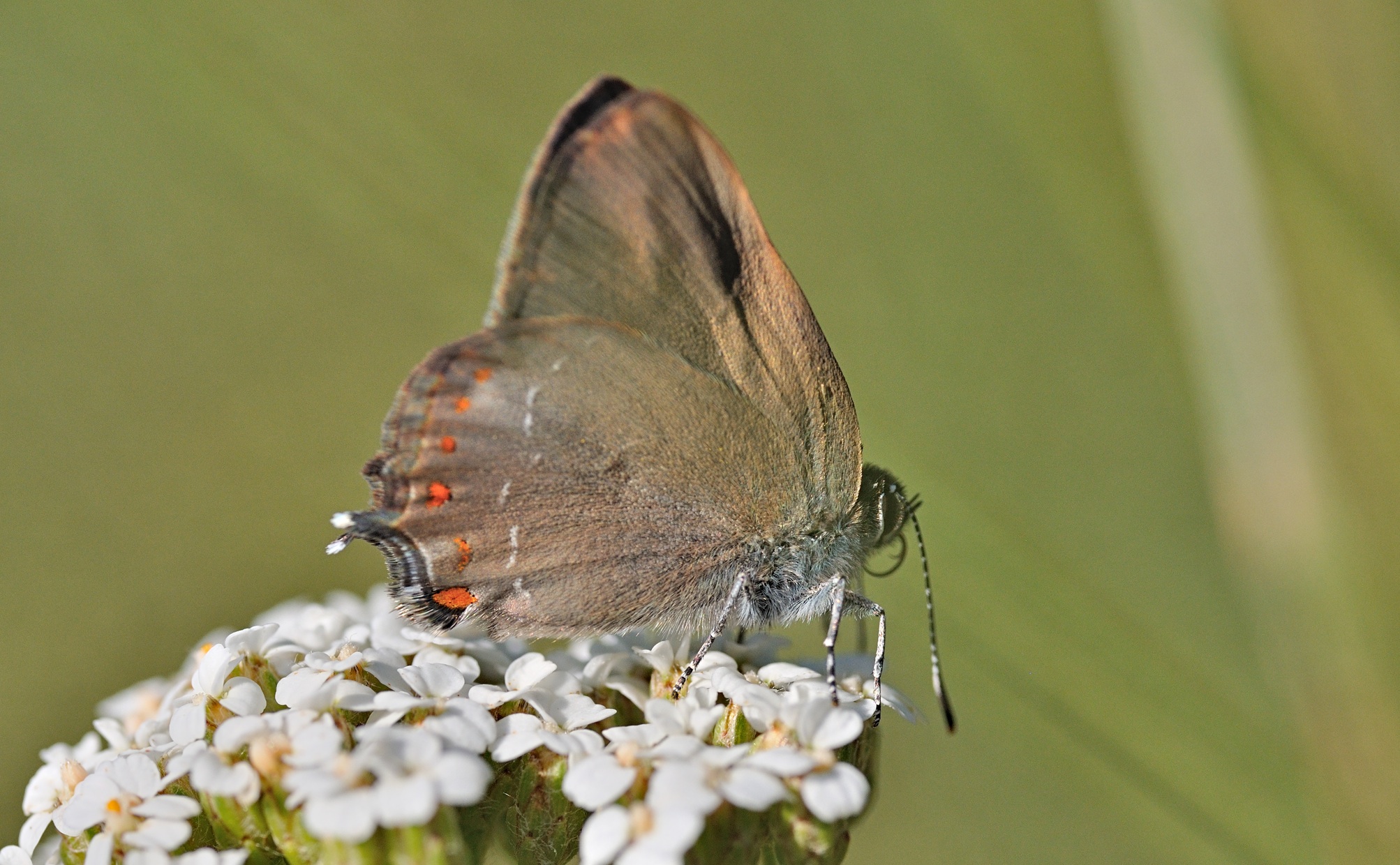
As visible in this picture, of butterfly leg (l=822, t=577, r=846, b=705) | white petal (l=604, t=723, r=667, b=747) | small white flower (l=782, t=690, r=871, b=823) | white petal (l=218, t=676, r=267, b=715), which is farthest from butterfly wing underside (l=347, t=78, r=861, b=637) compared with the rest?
small white flower (l=782, t=690, r=871, b=823)

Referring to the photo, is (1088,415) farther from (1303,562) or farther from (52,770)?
(52,770)

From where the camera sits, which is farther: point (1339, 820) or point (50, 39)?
point (50, 39)

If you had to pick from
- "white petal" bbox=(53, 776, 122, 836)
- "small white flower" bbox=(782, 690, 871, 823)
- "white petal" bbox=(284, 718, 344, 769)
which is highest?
"white petal" bbox=(284, 718, 344, 769)

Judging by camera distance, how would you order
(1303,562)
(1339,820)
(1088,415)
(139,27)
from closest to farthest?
1. (1339,820)
2. (1303,562)
3. (139,27)
4. (1088,415)

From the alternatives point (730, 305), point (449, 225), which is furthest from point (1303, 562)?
point (449, 225)

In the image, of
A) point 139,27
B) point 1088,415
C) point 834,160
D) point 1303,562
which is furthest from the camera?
point 834,160

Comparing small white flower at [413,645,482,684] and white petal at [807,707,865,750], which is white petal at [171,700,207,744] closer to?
small white flower at [413,645,482,684]

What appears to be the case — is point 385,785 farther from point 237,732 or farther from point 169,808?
point 169,808
